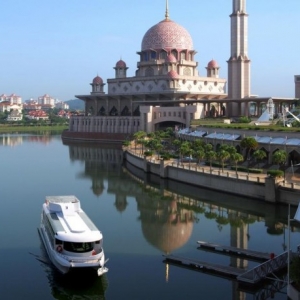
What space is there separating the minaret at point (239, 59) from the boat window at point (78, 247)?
46101mm

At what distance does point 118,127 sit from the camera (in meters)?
68.1

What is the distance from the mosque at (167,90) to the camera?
195 ft

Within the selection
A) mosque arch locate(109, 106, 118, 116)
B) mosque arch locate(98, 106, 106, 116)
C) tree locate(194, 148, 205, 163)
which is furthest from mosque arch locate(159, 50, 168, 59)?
tree locate(194, 148, 205, 163)

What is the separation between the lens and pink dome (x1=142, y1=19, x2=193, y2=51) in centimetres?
6800

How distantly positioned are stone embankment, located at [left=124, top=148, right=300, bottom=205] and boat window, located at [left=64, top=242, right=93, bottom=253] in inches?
Answer: 460

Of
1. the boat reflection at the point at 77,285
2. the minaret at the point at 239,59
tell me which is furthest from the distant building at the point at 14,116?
the boat reflection at the point at 77,285

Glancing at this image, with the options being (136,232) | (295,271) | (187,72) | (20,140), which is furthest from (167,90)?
(295,271)

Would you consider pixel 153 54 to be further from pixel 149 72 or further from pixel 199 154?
pixel 199 154

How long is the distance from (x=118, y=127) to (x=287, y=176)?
4126 cm

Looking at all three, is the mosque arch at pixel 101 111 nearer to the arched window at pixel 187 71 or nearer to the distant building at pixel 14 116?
the arched window at pixel 187 71

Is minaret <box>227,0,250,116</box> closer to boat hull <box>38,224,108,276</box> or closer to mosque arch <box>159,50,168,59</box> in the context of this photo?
mosque arch <box>159,50,168,59</box>

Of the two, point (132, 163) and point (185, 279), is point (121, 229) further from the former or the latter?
point (132, 163)

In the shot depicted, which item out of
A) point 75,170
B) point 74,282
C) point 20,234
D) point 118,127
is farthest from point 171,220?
point 118,127

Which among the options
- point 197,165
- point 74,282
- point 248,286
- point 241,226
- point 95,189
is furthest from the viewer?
point 197,165
